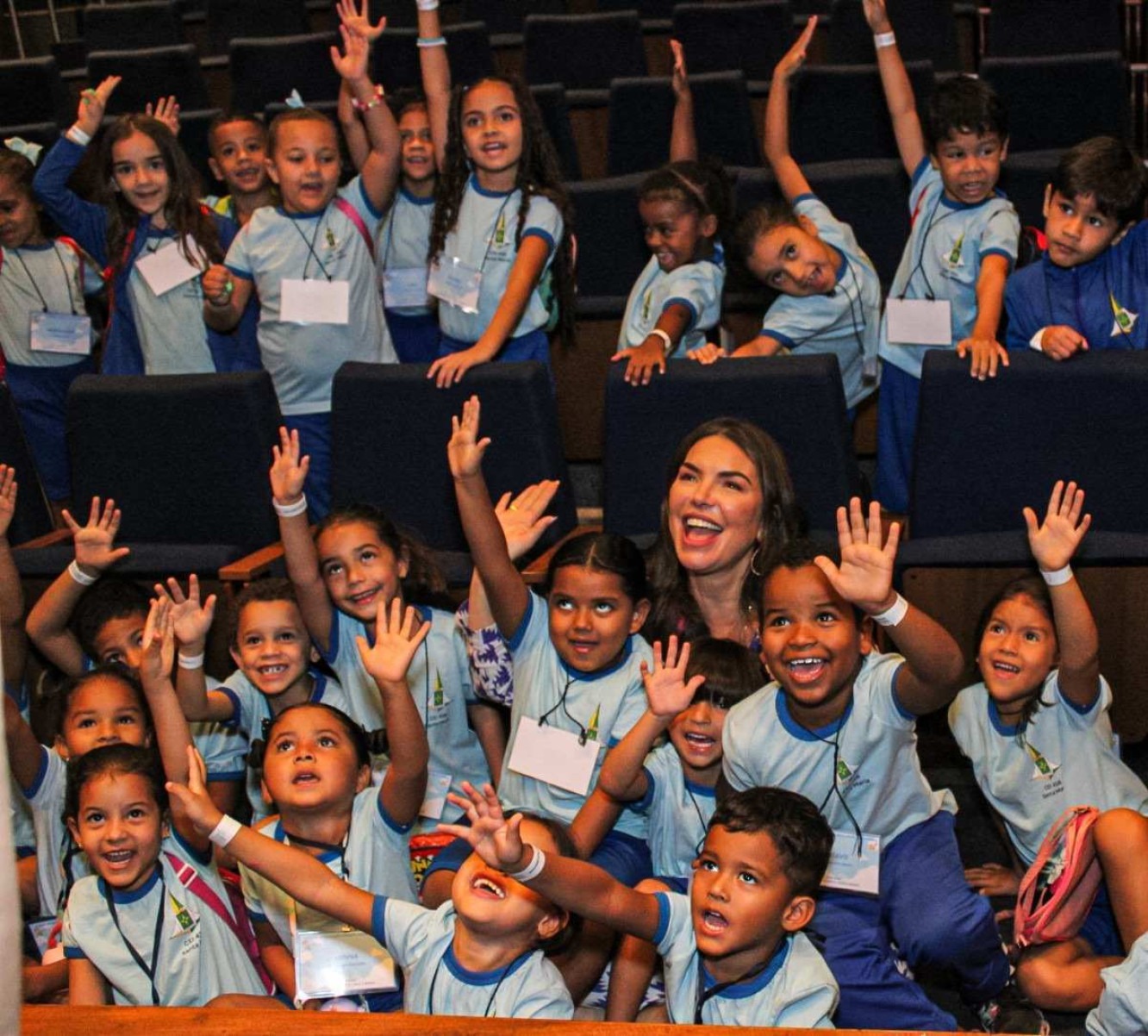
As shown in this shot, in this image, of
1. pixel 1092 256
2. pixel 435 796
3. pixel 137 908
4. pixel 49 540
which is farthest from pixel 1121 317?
pixel 49 540

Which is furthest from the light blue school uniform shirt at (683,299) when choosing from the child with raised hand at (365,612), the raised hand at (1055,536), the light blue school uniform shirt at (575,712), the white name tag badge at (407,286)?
the raised hand at (1055,536)

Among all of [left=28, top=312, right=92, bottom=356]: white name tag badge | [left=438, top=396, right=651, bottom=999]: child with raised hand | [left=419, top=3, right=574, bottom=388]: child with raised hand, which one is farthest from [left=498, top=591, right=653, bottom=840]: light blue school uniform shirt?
[left=28, top=312, right=92, bottom=356]: white name tag badge

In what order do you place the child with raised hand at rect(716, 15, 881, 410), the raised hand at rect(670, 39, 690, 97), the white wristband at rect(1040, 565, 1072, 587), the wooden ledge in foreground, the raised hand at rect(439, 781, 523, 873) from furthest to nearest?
1. the raised hand at rect(670, 39, 690, 97)
2. the child with raised hand at rect(716, 15, 881, 410)
3. the white wristband at rect(1040, 565, 1072, 587)
4. the raised hand at rect(439, 781, 523, 873)
5. the wooden ledge in foreground

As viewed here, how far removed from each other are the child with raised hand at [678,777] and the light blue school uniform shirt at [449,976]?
239 mm

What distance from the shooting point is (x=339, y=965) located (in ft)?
7.43

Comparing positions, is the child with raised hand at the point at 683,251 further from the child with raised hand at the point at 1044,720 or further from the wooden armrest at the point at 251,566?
the child with raised hand at the point at 1044,720

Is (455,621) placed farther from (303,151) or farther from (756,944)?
(303,151)

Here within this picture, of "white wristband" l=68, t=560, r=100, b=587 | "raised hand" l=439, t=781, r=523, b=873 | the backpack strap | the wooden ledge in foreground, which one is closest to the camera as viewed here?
the wooden ledge in foreground

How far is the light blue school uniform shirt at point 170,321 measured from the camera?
3756mm

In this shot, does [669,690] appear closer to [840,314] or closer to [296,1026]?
[296,1026]

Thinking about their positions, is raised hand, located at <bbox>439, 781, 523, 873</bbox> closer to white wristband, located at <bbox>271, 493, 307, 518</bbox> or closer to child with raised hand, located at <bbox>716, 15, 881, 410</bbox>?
white wristband, located at <bbox>271, 493, 307, 518</bbox>

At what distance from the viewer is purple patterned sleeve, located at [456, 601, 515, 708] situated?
2691 mm

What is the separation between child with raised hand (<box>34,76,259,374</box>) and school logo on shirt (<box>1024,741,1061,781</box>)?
7.11 ft

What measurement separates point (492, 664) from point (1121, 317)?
1468mm
